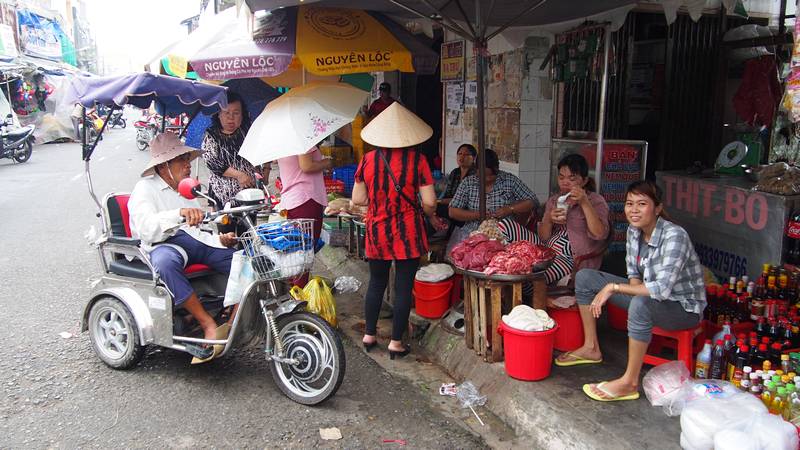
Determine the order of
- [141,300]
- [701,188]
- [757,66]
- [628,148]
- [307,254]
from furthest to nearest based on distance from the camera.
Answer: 1. [757,66]
2. [628,148]
3. [701,188]
4. [141,300]
5. [307,254]

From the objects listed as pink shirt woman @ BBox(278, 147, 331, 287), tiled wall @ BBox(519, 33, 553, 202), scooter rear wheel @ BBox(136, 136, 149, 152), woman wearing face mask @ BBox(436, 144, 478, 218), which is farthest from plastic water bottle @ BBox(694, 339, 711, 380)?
scooter rear wheel @ BBox(136, 136, 149, 152)

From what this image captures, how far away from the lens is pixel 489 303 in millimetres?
4371

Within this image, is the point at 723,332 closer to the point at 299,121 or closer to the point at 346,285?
the point at 299,121

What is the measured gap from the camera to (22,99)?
2583cm

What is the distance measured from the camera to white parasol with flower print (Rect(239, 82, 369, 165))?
16.3ft

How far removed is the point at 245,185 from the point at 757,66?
563 centimetres

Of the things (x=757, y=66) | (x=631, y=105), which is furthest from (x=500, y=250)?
(x=757, y=66)

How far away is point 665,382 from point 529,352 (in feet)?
2.54

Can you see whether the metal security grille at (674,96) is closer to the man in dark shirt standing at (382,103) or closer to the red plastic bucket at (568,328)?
the man in dark shirt standing at (382,103)

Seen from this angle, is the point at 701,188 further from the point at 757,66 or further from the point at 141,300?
the point at 141,300

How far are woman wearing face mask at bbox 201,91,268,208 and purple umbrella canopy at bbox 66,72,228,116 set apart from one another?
0.81 m

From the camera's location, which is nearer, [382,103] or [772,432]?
[772,432]

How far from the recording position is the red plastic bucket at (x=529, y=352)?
12.6ft

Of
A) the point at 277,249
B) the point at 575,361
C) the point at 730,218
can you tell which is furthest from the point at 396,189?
the point at 730,218
